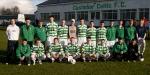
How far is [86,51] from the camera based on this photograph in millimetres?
17719

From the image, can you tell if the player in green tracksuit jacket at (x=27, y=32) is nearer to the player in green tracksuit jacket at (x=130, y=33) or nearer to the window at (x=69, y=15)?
the player in green tracksuit jacket at (x=130, y=33)

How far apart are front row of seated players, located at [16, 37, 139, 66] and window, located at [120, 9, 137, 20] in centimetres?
3788

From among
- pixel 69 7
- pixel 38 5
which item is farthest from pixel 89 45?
pixel 38 5

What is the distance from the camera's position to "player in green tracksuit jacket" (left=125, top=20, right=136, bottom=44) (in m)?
17.9

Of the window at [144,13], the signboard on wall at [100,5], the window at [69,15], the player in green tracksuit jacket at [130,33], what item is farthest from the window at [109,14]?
the player in green tracksuit jacket at [130,33]

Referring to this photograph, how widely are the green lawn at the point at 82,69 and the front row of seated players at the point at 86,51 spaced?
24.2 inches

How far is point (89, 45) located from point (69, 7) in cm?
5630

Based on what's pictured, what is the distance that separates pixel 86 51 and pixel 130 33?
2.25 meters

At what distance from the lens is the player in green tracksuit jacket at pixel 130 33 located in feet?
58.9

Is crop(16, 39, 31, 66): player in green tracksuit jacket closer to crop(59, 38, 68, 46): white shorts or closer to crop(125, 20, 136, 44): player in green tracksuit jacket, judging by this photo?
crop(59, 38, 68, 46): white shorts

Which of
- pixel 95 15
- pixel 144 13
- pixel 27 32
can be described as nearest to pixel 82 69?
pixel 27 32

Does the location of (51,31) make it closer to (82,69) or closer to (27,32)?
(27,32)

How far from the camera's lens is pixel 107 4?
205 feet

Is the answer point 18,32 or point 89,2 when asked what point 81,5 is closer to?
point 89,2
